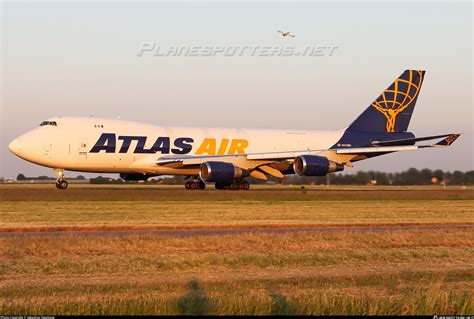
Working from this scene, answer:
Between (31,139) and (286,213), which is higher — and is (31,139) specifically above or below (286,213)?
above

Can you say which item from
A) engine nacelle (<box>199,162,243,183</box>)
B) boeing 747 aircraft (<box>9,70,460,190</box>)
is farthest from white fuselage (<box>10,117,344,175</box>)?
engine nacelle (<box>199,162,243,183</box>)

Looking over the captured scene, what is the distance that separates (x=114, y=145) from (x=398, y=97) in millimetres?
24410

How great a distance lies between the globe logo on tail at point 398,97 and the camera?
205 feet

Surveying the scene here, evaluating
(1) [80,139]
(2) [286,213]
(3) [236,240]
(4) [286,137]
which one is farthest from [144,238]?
(4) [286,137]

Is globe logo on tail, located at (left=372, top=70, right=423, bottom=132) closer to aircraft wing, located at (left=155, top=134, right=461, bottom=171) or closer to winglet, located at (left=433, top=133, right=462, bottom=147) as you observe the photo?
aircraft wing, located at (left=155, top=134, right=461, bottom=171)

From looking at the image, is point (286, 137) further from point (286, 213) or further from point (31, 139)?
point (286, 213)

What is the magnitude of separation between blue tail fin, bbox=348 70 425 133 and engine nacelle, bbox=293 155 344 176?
9592mm

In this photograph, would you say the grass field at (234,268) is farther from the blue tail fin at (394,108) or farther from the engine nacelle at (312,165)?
the blue tail fin at (394,108)

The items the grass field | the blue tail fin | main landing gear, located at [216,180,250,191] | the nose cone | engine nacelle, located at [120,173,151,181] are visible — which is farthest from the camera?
the blue tail fin

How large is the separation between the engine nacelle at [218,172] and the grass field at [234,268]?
1518 cm

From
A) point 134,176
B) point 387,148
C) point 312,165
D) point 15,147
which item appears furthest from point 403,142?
point 15,147

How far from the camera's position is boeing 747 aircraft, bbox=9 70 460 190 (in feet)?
161

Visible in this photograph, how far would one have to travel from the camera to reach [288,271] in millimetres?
18406

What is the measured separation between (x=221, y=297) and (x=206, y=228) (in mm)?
13538
